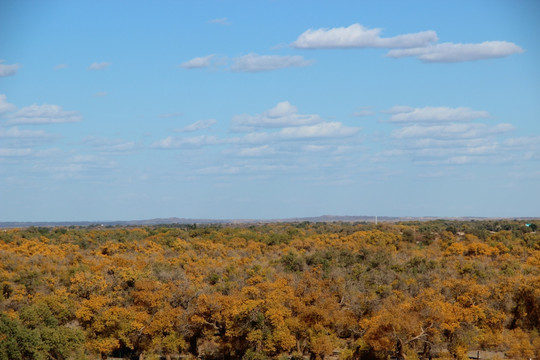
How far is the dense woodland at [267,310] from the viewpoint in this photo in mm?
54500

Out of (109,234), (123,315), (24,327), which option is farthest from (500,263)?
(109,234)

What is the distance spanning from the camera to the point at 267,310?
5819 cm

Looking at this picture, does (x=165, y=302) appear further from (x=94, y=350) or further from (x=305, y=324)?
(x=305, y=324)

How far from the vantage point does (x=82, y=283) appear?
6981cm

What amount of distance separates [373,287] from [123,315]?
22894mm

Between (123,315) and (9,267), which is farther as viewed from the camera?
(9,267)

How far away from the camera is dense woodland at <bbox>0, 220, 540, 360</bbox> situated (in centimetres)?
5450

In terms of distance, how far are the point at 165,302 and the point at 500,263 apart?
121 feet

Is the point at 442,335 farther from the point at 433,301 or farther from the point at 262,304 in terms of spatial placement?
the point at 262,304

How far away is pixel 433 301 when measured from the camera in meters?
57.4

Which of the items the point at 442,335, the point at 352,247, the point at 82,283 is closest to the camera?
the point at 442,335

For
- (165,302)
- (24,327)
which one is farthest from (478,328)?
(24,327)

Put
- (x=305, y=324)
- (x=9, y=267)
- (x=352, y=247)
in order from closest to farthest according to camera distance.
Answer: (x=305, y=324) < (x=9, y=267) < (x=352, y=247)

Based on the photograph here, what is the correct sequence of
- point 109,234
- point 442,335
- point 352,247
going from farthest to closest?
point 109,234 → point 352,247 → point 442,335
